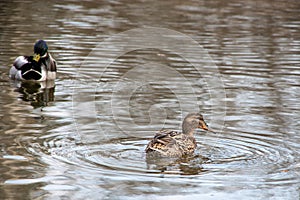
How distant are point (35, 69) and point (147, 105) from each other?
11.3 ft

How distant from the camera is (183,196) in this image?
7.64 metres

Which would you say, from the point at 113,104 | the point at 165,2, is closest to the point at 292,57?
the point at 113,104

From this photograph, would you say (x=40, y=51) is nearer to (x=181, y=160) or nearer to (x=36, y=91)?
(x=36, y=91)

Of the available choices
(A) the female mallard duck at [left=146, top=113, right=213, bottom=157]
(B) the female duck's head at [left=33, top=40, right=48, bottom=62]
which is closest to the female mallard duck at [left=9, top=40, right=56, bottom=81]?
(B) the female duck's head at [left=33, top=40, right=48, bottom=62]

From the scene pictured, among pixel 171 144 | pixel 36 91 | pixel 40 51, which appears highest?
pixel 40 51

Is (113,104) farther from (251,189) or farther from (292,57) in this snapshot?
(292,57)

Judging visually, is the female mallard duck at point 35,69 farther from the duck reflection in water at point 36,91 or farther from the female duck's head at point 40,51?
the duck reflection in water at point 36,91

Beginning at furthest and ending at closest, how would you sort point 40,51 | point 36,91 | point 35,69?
point 40,51
point 35,69
point 36,91

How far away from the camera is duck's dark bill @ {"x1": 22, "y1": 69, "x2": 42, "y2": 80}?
14.4 m

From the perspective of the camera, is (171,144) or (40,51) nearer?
(171,144)

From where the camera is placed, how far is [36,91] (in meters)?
13.7

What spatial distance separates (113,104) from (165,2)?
1517 cm

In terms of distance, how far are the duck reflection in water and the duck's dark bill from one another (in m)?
0.09

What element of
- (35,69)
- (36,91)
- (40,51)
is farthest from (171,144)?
(40,51)
